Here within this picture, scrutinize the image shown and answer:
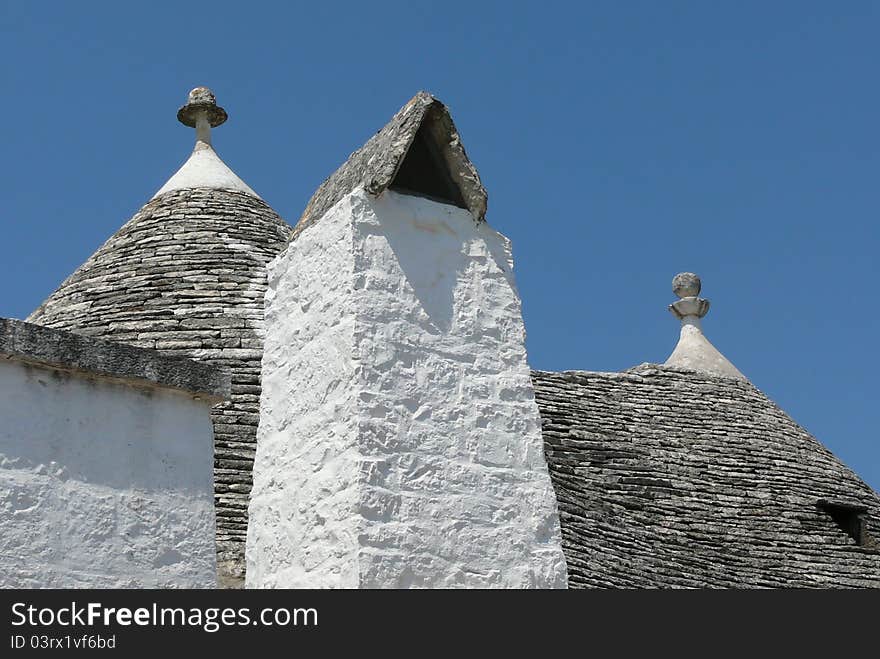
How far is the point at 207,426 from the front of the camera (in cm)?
664

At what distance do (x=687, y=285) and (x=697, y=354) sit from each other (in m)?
0.75

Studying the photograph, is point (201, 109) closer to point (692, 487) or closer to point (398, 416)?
point (692, 487)

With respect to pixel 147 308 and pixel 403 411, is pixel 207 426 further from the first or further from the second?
pixel 147 308

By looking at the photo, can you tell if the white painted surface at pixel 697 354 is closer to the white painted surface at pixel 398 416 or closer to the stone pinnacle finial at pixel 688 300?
the stone pinnacle finial at pixel 688 300

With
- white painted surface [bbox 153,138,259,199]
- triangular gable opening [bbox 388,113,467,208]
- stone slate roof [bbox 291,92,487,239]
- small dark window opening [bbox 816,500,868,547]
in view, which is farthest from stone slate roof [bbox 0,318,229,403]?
small dark window opening [bbox 816,500,868,547]

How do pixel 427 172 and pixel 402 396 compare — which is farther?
pixel 427 172

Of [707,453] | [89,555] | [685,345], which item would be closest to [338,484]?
[89,555]

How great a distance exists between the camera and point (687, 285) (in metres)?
15.6

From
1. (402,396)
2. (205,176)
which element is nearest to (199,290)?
(205,176)

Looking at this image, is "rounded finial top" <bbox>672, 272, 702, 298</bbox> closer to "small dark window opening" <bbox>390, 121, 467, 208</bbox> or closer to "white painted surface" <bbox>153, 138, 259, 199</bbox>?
"white painted surface" <bbox>153, 138, 259, 199</bbox>

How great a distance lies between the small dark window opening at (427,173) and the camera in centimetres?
657

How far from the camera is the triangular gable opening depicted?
657 cm

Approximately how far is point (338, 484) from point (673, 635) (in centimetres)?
132

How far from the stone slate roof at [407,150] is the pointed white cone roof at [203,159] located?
21.7 ft
